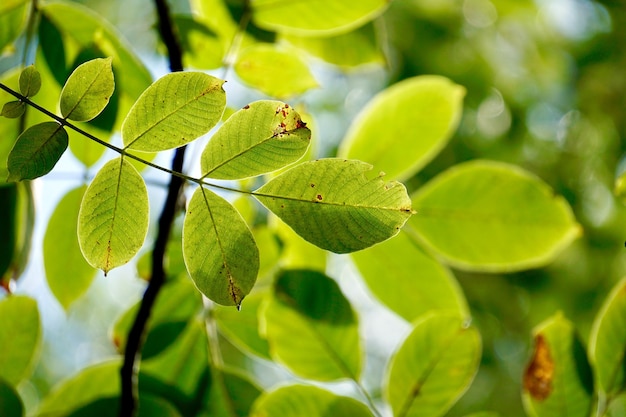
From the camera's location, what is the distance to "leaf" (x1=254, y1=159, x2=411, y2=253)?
1.70ft

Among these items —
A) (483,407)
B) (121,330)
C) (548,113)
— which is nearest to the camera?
(121,330)

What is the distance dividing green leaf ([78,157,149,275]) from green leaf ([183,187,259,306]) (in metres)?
0.04

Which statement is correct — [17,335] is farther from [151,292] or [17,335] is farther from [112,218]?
[112,218]

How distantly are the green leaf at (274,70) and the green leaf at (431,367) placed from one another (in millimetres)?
397

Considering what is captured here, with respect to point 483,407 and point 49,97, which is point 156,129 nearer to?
point 49,97

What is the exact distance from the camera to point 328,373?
0.81m

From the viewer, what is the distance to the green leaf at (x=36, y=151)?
485mm

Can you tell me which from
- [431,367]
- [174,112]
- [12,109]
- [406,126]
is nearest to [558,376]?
[431,367]

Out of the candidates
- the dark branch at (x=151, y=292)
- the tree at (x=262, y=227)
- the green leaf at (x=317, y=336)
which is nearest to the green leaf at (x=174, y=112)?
the tree at (x=262, y=227)

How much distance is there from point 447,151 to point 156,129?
235 cm

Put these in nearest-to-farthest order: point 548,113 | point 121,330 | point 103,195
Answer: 1. point 103,195
2. point 121,330
3. point 548,113

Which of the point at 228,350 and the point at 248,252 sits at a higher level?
the point at 248,252

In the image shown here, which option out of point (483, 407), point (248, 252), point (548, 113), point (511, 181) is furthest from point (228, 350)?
point (248, 252)

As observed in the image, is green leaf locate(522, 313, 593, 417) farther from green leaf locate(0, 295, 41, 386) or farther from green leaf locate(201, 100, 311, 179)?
green leaf locate(0, 295, 41, 386)
